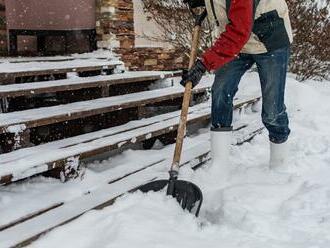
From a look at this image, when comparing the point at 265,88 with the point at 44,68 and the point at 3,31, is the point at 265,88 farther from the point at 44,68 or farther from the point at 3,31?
the point at 3,31

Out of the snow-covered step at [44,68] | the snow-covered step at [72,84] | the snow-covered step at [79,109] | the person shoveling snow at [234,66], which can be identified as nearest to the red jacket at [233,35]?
the person shoveling snow at [234,66]

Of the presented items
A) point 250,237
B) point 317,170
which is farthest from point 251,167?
point 250,237

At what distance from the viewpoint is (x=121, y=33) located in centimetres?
728

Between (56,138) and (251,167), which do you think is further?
(56,138)

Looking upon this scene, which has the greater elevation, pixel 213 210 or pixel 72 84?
pixel 72 84

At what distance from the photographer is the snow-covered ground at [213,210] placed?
260 cm

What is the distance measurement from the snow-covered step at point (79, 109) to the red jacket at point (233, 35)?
1268 millimetres

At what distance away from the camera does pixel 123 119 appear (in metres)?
4.77

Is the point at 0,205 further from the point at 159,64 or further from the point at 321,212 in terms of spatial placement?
the point at 159,64

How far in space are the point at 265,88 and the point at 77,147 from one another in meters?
1.45

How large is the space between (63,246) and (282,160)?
2043 mm

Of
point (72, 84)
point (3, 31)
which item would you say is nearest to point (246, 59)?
point (72, 84)

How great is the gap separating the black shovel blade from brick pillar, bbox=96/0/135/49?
4255mm

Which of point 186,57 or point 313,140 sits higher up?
point 186,57
